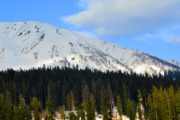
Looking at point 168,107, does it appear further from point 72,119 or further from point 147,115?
point 72,119

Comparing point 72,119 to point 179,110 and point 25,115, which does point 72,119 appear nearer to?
point 25,115

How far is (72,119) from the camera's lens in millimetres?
151625

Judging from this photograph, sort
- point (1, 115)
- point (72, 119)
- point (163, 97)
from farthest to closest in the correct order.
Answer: point (163, 97), point (72, 119), point (1, 115)

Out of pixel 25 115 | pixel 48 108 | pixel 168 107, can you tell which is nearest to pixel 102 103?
pixel 48 108

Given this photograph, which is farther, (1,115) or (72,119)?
(72,119)

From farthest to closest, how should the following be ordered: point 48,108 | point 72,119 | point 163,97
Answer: point 48,108
point 163,97
point 72,119

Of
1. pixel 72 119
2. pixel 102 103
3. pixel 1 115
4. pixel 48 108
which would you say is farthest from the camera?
pixel 102 103

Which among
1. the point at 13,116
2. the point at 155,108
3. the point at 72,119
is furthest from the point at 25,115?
the point at 155,108

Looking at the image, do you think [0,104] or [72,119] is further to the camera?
[72,119]

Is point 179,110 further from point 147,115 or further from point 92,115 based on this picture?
point 92,115

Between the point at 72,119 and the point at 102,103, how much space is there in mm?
46801

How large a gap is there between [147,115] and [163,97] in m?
12.0

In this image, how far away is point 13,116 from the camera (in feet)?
477

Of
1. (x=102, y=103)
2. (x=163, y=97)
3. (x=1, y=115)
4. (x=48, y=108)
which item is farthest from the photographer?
(x=102, y=103)
